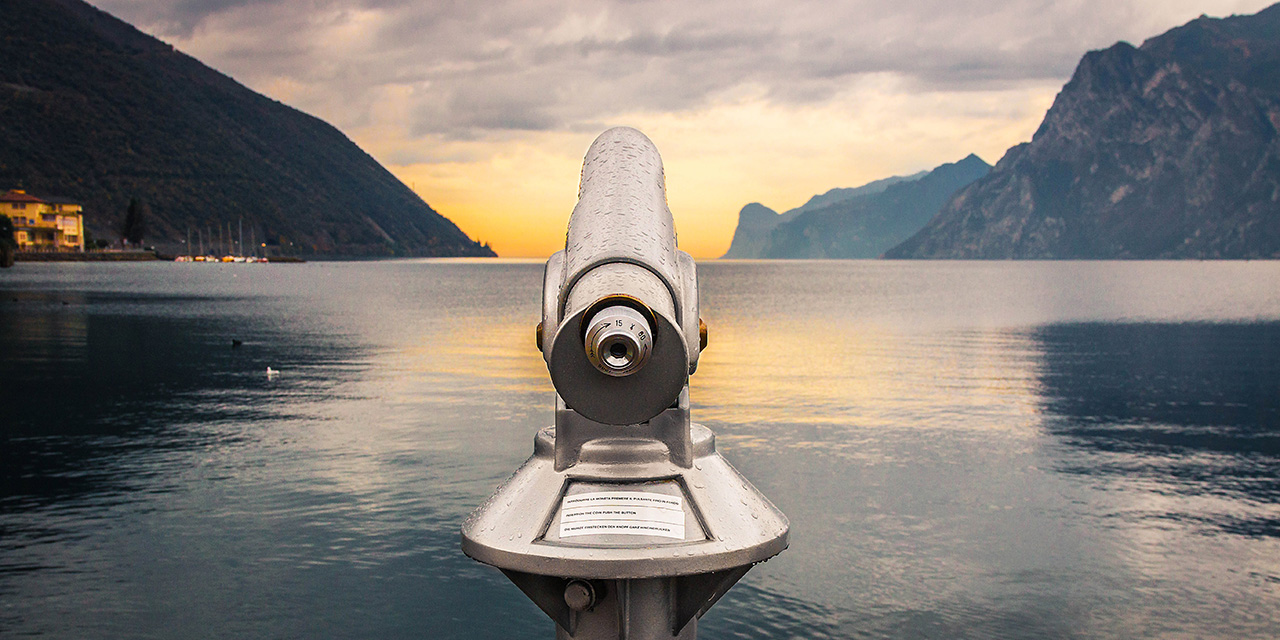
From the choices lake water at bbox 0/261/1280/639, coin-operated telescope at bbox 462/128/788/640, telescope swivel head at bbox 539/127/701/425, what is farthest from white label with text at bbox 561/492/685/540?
lake water at bbox 0/261/1280/639

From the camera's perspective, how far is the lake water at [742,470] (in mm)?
13766

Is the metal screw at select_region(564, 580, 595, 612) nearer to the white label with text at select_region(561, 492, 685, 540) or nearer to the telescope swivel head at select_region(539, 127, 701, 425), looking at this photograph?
the white label with text at select_region(561, 492, 685, 540)

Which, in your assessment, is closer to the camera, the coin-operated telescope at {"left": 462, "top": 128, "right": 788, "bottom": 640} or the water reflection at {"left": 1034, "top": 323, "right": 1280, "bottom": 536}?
the coin-operated telescope at {"left": 462, "top": 128, "right": 788, "bottom": 640}

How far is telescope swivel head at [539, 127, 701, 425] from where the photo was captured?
9.96 ft

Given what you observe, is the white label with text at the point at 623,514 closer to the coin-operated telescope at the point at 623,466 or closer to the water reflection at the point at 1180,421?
the coin-operated telescope at the point at 623,466

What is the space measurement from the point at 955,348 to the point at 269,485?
40470 millimetres

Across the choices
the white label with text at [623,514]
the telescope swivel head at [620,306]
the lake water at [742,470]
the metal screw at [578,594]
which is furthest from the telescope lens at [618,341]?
the lake water at [742,470]

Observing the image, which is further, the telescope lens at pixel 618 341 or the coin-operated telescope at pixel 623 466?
the coin-operated telescope at pixel 623 466

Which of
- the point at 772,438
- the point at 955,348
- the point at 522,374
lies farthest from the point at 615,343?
the point at 955,348

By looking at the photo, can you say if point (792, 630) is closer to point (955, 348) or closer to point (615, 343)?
point (615, 343)

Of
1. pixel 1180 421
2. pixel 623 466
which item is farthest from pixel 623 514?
pixel 1180 421

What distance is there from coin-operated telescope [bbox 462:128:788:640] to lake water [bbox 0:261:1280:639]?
10032mm

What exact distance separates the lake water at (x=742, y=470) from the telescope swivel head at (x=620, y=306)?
10.3 meters

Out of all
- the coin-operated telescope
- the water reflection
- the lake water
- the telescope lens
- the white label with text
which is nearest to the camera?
the telescope lens
